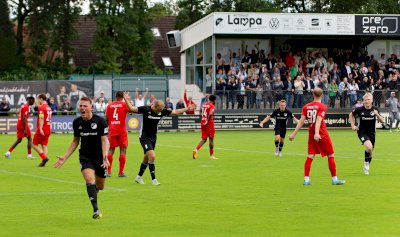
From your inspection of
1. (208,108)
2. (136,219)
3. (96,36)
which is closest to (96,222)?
(136,219)

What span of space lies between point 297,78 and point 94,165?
35476mm

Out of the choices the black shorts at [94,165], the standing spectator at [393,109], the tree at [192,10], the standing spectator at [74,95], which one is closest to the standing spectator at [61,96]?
the standing spectator at [74,95]

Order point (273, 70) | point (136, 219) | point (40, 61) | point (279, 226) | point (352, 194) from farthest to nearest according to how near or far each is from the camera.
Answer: point (40, 61)
point (273, 70)
point (352, 194)
point (136, 219)
point (279, 226)

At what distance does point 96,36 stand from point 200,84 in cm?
2106

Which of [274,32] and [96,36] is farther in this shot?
[96,36]

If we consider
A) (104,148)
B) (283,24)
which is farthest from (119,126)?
(283,24)

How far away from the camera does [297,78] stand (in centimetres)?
4938

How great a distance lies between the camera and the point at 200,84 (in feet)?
173

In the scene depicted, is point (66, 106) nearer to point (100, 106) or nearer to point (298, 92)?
point (100, 106)

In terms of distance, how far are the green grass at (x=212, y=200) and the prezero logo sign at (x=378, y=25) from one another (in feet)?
80.0

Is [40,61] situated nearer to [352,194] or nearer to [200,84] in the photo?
[200,84]

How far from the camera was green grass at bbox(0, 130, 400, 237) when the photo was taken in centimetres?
1356

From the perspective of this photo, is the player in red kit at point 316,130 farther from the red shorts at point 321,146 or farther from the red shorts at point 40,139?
the red shorts at point 40,139

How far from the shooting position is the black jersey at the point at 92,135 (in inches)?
577
